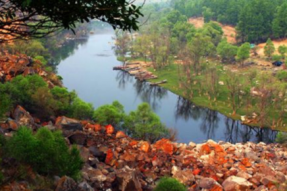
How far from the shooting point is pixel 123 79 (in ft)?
236

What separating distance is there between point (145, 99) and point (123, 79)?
1430cm

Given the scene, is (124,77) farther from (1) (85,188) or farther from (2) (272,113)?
(1) (85,188)

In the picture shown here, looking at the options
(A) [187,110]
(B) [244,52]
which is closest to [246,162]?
(A) [187,110]

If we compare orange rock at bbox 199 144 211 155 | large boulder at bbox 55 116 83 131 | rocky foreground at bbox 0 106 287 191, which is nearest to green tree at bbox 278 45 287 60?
rocky foreground at bbox 0 106 287 191

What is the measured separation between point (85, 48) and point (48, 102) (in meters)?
70.0

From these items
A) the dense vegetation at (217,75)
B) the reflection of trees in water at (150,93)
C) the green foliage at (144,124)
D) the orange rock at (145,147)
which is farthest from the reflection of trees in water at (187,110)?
the orange rock at (145,147)

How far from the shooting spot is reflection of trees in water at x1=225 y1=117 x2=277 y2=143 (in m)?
44.0

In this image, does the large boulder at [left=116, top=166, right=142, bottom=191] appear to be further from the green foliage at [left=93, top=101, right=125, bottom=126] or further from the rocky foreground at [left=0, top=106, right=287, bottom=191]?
the green foliage at [left=93, top=101, right=125, bottom=126]

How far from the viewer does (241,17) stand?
86875mm

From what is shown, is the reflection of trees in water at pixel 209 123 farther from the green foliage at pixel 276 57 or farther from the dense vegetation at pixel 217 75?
the green foliage at pixel 276 57

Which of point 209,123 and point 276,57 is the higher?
point 276,57

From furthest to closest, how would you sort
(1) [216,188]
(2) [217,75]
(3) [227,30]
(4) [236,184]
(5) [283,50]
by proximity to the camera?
(3) [227,30]
(5) [283,50]
(2) [217,75]
(4) [236,184]
(1) [216,188]

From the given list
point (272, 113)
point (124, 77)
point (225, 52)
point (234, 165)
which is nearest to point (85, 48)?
point (124, 77)

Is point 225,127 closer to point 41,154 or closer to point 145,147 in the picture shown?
point 145,147
